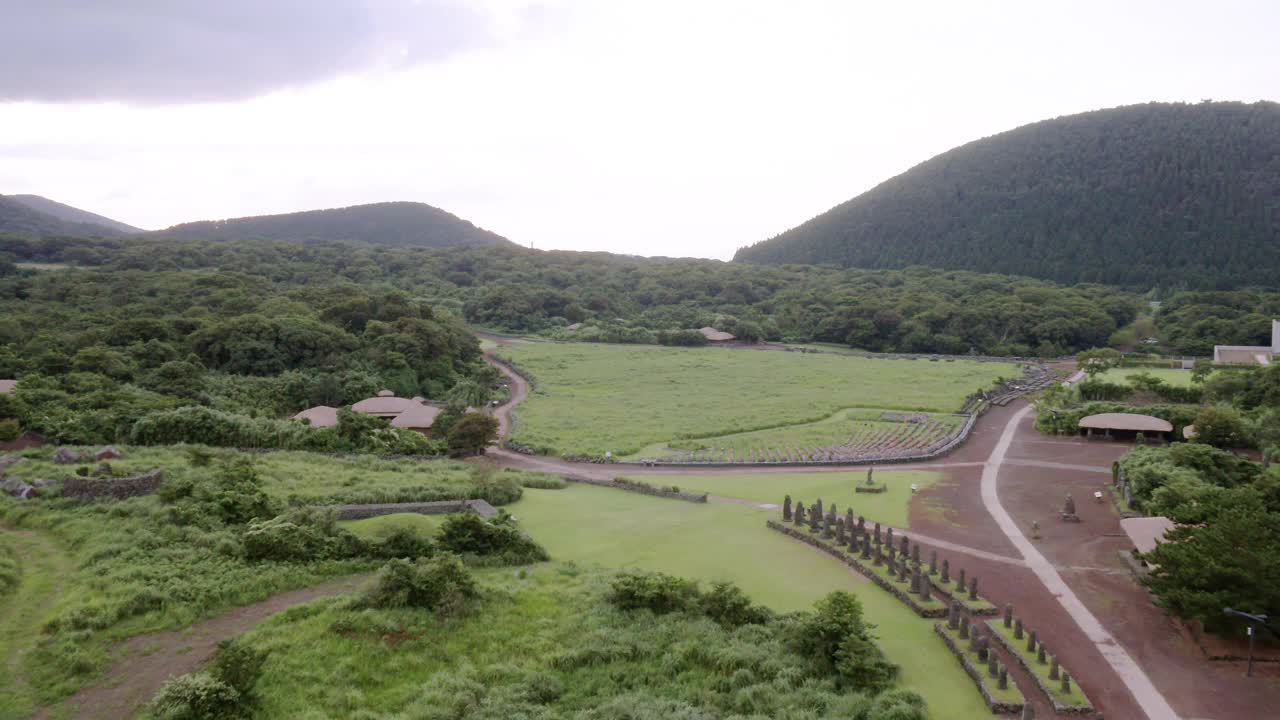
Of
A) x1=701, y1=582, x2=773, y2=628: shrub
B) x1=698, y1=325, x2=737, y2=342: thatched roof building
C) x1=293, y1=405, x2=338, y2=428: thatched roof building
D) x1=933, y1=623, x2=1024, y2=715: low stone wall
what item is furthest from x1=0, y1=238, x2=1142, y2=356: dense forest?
x1=933, y1=623, x2=1024, y2=715: low stone wall

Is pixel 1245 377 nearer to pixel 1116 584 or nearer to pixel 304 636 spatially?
pixel 1116 584

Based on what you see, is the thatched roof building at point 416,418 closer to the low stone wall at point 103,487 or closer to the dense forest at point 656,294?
the low stone wall at point 103,487

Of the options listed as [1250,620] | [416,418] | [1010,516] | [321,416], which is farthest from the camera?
[416,418]

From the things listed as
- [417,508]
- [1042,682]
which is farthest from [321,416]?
[1042,682]

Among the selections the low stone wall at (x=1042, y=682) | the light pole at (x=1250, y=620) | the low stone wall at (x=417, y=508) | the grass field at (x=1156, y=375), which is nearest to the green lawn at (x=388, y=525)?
the low stone wall at (x=417, y=508)

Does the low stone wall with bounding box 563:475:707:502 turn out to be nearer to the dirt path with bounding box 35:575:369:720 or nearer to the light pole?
the dirt path with bounding box 35:575:369:720

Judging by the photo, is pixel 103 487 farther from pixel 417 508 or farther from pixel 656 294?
pixel 656 294

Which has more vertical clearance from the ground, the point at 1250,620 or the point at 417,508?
the point at 1250,620
